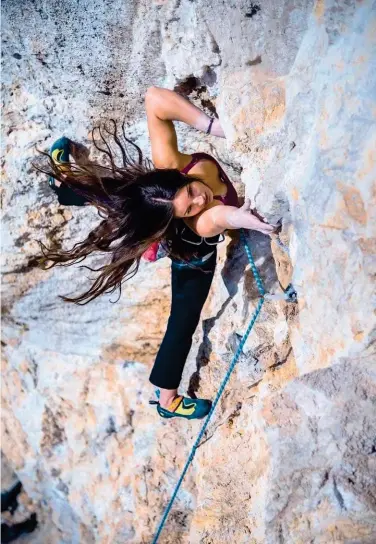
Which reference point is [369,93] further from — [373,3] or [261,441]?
[261,441]

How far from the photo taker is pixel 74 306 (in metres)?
2.76

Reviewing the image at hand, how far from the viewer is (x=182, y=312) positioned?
204 cm

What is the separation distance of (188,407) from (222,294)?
18.2 inches

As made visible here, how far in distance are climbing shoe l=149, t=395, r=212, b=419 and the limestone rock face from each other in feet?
0.19

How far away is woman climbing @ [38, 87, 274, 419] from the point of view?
171 centimetres

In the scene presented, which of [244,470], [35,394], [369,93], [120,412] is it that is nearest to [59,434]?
[35,394]

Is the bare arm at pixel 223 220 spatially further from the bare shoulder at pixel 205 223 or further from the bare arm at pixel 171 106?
the bare arm at pixel 171 106

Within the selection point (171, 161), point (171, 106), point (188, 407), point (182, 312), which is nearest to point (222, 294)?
point (182, 312)

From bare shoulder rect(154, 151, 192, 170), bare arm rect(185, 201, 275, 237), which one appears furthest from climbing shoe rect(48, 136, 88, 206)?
bare arm rect(185, 201, 275, 237)

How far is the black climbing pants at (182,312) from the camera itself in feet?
6.65

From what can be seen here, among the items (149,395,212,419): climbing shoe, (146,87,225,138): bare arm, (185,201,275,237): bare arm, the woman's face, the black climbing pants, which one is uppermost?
(146,87,225,138): bare arm

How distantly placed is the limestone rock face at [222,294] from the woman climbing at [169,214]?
11 centimetres

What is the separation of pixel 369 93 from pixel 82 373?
2133 millimetres

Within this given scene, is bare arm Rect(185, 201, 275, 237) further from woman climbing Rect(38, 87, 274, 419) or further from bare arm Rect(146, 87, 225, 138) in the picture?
bare arm Rect(146, 87, 225, 138)
